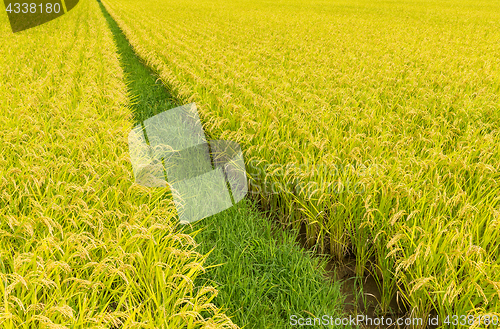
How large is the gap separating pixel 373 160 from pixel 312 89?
2414 millimetres

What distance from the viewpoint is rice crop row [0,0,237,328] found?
1585mm

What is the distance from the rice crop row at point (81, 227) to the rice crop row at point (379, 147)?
1.07 m

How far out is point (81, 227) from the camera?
7.24 feet

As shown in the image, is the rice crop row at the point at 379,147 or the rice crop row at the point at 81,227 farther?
the rice crop row at the point at 379,147

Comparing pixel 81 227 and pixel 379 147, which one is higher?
pixel 81 227

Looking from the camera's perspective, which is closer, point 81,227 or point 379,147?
point 81,227

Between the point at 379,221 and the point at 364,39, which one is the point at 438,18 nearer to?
the point at 364,39

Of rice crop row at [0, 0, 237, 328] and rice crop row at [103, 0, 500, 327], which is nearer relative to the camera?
rice crop row at [0, 0, 237, 328]

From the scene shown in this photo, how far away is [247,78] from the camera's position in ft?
17.9

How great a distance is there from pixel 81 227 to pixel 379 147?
2582 millimetres

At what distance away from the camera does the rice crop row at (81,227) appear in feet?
5.20

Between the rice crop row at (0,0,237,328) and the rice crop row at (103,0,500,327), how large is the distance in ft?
3.51

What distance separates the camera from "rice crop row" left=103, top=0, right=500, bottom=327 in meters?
1.97

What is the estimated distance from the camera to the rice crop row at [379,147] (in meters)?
1.97
